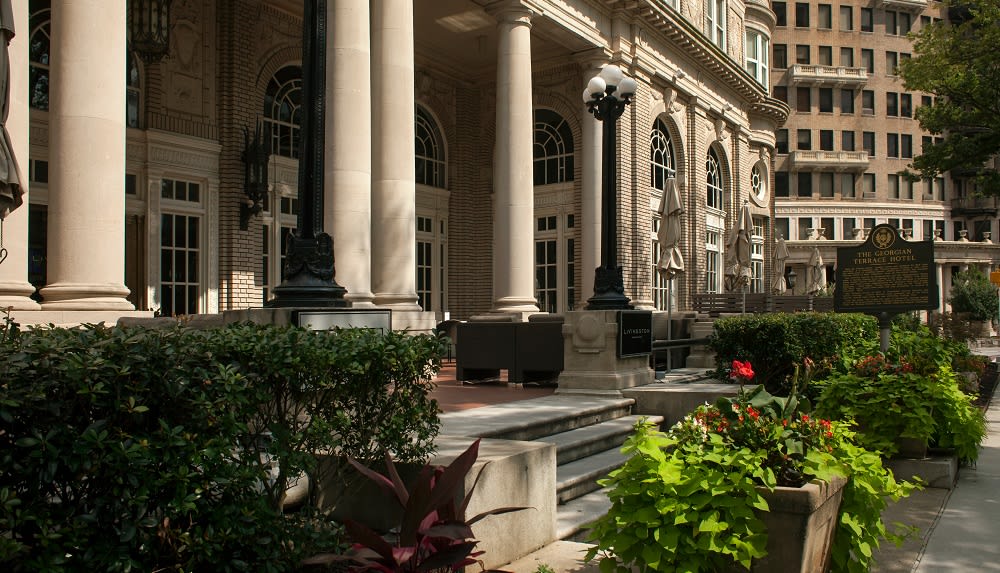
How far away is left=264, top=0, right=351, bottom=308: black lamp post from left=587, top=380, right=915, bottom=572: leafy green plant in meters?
3.03

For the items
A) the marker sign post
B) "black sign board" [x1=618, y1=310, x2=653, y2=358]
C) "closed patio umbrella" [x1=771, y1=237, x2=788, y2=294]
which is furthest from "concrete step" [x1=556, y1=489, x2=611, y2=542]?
"closed patio umbrella" [x1=771, y1=237, x2=788, y2=294]

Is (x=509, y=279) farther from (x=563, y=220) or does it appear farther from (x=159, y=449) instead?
(x=159, y=449)

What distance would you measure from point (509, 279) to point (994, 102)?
530 inches

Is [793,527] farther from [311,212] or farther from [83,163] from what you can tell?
[83,163]

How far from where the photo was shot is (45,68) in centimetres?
1445

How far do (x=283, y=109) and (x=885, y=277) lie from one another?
13963 millimetres

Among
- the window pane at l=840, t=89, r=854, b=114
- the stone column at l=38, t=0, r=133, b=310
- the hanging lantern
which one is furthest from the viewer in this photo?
the window pane at l=840, t=89, r=854, b=114

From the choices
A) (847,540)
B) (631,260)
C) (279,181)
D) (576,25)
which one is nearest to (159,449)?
(847,540)

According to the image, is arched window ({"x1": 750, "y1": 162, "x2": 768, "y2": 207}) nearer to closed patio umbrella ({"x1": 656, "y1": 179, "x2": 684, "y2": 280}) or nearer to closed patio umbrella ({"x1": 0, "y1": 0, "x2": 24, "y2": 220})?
closed patio umbrella ({"x1": 656, "y1": 179, "x2": 684, "y2": 280})

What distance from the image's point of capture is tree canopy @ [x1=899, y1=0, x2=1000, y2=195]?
20.1 meters

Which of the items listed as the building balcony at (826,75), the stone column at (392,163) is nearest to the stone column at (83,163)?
the stone column at (392,163)

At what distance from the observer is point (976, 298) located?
169 feet

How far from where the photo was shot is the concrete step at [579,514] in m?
6.27

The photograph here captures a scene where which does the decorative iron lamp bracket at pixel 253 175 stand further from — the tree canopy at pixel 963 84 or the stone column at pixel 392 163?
the tree canopy at pixel 963 84
